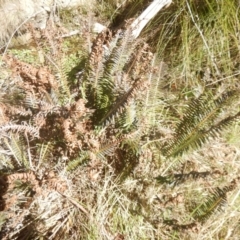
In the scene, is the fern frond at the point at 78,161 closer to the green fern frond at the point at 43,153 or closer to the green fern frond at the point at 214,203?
Result: the green fern frond at the point at 43,153

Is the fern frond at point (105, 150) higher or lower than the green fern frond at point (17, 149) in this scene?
lower

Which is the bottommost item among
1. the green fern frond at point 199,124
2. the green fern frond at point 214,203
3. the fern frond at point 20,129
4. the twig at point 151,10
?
the green fern frond at point 214,203

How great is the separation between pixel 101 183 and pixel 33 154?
373 mm

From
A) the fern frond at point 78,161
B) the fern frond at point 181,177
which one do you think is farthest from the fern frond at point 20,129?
the fern frond at point 181,177

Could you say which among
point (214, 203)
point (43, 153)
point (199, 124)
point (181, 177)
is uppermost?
point (43, 153)

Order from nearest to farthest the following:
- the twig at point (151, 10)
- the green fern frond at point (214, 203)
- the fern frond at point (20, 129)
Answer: the fern frond at point (20, 129) < the green fern frond at point (214, 203) < the twig at point (151, 10)

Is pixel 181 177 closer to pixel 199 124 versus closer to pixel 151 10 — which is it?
pixel 199 124

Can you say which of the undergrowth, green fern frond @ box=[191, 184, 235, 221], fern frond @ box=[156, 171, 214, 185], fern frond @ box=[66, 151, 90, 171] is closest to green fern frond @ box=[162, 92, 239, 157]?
the undergrowth

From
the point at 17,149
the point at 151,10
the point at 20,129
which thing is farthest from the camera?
the point at 151,10

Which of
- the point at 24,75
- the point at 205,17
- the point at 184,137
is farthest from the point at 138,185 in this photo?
the point at 205,17

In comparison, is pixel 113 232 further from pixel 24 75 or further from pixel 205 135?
pixel 24 75

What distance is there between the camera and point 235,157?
2180 millimetres

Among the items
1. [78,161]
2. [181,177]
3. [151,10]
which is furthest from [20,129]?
[151,10]

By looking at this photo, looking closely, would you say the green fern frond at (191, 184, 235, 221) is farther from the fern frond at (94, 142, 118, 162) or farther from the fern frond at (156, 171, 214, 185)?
the fern frond at (94, 142, 118, 162)
